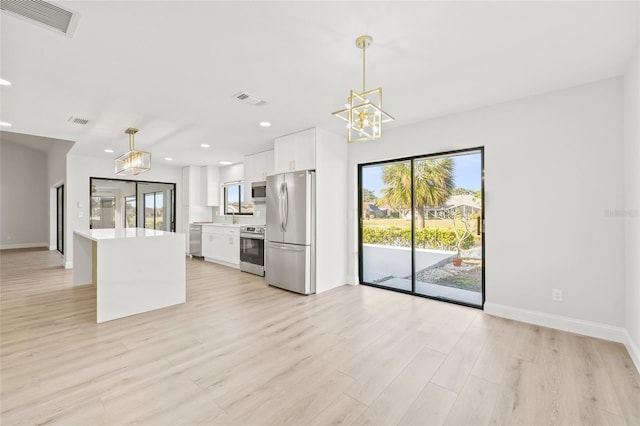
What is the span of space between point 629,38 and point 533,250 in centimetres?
200

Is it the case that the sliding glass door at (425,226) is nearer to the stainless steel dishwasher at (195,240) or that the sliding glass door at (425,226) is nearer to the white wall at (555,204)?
the white wall at (555,204)

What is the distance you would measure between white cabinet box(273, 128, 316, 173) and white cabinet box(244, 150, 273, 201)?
3.33 ft

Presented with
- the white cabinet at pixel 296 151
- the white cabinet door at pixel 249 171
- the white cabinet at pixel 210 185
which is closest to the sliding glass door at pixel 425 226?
the white cabinet at pixel 296 151

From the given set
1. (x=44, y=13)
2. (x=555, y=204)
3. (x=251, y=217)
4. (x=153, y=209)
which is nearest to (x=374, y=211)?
(x=555, y=204)

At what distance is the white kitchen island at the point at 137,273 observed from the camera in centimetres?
323

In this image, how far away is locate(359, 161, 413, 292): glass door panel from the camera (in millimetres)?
4395

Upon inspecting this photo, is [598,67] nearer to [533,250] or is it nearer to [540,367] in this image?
[533,250]

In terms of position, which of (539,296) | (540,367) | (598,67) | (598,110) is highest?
(598,67)

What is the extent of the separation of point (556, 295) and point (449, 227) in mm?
1396

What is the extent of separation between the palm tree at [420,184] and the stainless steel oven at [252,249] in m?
2.51

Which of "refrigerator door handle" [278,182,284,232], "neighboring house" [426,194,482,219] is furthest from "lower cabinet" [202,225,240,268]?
"neighboring house" [426,194,482,219]

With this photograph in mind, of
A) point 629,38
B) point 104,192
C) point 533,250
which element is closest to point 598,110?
point 629,38

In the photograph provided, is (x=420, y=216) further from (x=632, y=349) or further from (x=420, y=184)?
(x=632, y=349)

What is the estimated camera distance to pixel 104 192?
7.00m
